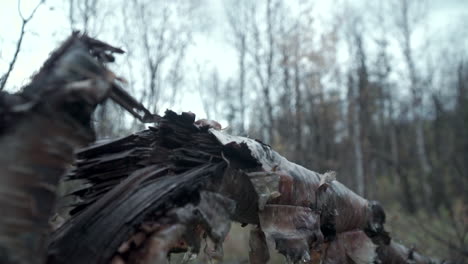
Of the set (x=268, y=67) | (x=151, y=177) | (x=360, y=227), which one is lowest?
(x=360, y=227)

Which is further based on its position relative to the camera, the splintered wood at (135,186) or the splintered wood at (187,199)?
the splintered wood at (187,199)

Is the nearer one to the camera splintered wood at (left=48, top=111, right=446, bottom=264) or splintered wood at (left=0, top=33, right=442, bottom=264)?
splintered wood at (left=0, top=33, right=442, bottom=264)

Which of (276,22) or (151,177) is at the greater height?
(276,22)

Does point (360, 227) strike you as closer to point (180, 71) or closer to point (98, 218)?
point (98, 218)

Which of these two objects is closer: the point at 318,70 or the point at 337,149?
the point at 318,70

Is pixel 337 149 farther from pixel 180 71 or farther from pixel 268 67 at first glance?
pixel 180 71

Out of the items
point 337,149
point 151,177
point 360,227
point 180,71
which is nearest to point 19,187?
point 151,177

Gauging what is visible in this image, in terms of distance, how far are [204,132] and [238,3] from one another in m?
20.4

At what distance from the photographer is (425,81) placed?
2647 cm

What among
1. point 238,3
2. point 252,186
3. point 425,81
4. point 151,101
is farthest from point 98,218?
point 425,81

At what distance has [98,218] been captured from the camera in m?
Result: 1.90

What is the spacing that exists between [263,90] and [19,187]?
770 inches

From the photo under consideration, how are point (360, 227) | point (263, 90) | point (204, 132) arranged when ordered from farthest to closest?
point (263, 90), point (360, 227), point (204, 132)

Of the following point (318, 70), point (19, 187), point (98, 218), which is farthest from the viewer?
point (318, 70)
